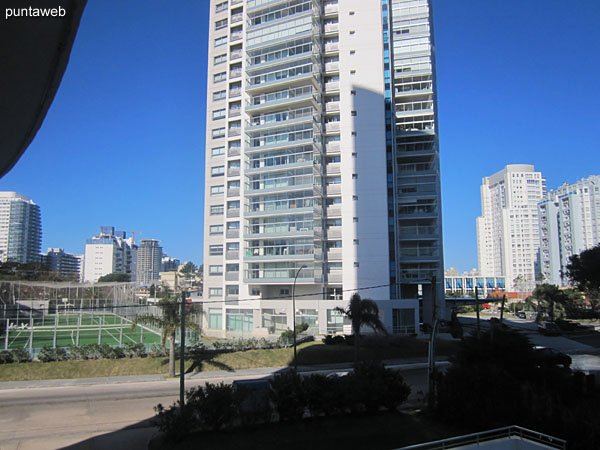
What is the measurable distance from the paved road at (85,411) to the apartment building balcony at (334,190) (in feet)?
89.9

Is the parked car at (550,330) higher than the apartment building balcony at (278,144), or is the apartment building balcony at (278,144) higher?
the apartment building balcony at (278,144)

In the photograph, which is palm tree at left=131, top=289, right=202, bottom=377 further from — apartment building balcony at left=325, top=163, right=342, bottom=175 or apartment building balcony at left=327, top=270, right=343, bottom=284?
apartment building balcony at left=325, top=163, right=342, bottom=175

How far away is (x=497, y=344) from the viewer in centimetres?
1878

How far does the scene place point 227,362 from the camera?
29.9 metres

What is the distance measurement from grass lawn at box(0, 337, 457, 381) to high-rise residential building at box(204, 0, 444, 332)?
1093 cm

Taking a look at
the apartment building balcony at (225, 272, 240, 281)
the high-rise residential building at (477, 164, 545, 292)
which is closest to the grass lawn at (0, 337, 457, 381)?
the apartment building balcony at (225, 272, 240, 281)

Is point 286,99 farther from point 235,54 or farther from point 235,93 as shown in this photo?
point 235,54

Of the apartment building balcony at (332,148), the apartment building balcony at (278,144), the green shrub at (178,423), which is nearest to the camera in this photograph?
the green shrub at (178,423)

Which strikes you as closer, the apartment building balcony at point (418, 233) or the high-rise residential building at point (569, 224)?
the apartment building balcony at point (418, 233)

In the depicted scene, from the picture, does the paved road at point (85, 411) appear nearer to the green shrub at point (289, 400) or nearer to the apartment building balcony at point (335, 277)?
the green shrub at point (289, 400)

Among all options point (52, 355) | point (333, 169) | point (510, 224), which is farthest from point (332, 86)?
point (510, 224)

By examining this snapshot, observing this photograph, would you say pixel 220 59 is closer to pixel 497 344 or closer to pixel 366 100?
pixel 366 100

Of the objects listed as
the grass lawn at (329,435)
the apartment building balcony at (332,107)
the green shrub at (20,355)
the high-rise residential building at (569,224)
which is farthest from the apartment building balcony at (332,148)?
the high-rise residential building at (569,224)

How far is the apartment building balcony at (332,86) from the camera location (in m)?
52.9
